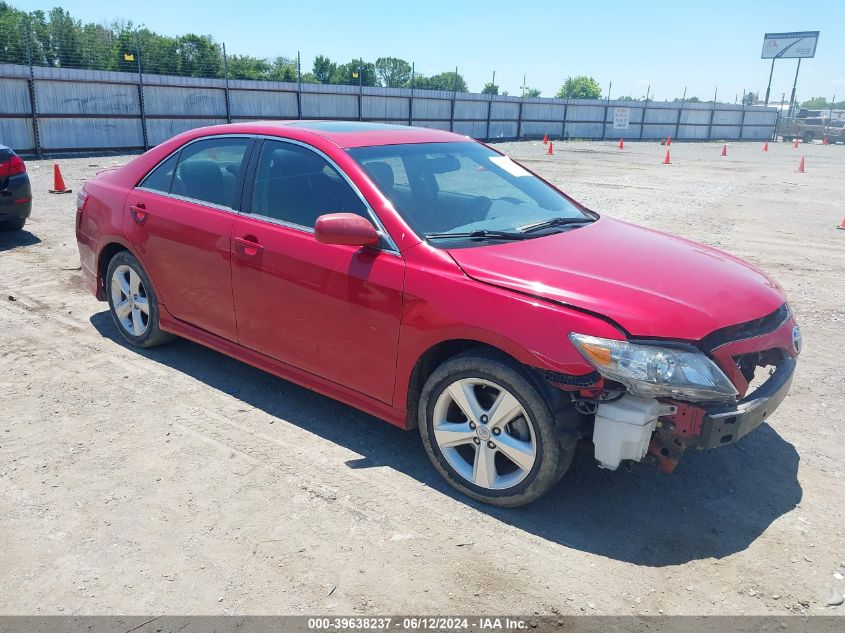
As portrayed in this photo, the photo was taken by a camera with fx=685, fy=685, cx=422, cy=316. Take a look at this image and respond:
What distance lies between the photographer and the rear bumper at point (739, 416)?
9.66 feet

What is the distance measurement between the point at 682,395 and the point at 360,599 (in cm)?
158

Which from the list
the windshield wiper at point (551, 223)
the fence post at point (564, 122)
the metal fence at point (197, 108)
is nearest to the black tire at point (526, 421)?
the windshield wiper at point (551, 223)

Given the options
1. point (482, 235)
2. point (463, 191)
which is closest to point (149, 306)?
point (463, 191)

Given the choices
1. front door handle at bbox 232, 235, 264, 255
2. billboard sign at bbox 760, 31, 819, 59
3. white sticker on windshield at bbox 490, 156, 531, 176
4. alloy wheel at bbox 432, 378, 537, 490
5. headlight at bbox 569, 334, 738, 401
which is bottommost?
alloy wheel at bbox 432, 378, 537, 490

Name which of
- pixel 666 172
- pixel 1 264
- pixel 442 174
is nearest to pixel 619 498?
pixel 442 174

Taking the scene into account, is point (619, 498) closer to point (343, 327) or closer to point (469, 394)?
point (469, 394)

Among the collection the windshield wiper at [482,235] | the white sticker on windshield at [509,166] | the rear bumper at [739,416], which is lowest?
the rear bumper at [739,416]

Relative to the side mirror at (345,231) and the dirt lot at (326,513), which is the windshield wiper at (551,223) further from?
the dirt lot at (326,513)

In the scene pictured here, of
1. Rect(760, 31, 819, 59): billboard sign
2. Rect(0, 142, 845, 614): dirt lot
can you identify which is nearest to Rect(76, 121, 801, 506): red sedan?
Rect(0, 142, 845, 614): dirt lot

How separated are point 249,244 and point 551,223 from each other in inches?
71.4

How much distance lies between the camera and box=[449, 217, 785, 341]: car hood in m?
3.01

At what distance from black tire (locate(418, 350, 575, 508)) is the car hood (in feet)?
1.24

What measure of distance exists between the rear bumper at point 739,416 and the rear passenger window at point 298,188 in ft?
6.54

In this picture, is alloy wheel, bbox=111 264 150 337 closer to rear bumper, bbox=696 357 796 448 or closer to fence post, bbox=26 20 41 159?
rear bumper, bbox=696 357 796 448
